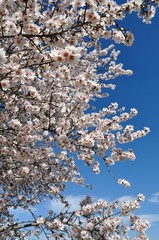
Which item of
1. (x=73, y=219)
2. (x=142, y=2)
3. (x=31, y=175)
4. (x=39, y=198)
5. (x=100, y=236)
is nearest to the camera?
(x=142, y=2)

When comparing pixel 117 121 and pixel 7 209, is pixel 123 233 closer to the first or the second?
pixel 117 121

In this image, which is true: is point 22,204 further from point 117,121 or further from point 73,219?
point 117,121

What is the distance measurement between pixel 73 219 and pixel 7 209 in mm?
3509

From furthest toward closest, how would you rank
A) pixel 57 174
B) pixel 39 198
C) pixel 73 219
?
pixel 39 198, pixel 57 174, pixel 73 219

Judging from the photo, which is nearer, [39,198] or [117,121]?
[117,121]

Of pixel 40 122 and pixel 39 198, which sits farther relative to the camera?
pixel 39 198

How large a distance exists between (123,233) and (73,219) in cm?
147

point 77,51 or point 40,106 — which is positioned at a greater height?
point 40,106

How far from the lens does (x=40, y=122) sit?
6.92m

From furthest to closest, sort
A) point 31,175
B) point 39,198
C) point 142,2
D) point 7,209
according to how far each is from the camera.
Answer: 1. point 39,198
2. point 7,209
3. point 31,175
4. point 142,2

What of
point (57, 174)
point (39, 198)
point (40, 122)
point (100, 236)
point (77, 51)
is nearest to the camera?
point (77, 51)

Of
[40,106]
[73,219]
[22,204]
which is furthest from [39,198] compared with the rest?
[40,106]

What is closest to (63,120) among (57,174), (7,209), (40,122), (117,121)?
(40,122)

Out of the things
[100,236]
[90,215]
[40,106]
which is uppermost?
[40,106]
